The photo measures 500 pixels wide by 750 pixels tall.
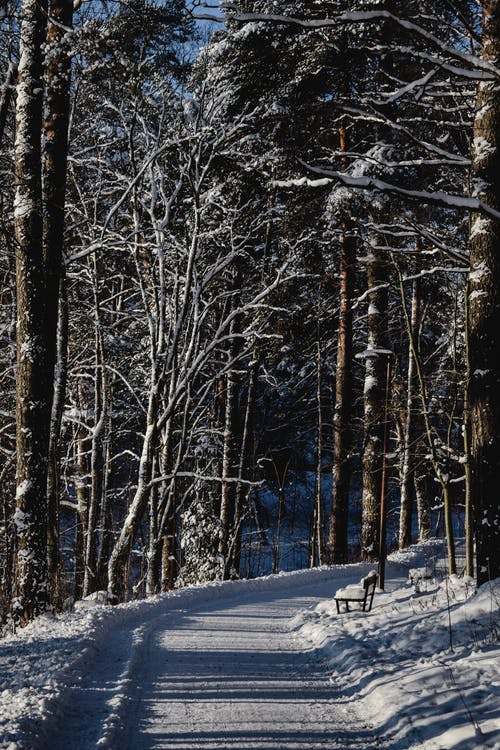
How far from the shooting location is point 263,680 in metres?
6.44

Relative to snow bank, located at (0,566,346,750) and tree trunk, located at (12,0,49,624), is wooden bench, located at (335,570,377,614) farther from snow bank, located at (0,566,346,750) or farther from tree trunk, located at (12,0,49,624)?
tree trunk, located at (12,0,49,624)

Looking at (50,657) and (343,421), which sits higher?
(343,421)

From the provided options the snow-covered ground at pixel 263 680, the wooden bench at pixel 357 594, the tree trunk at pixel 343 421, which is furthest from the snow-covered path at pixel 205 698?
the tree trunk at pixel 343 421

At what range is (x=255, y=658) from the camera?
750 centimetres

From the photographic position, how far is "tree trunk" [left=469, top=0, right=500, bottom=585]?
23.6 feet

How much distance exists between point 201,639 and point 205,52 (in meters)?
11.7

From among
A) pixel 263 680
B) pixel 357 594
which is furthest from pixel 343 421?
pixel 263 680

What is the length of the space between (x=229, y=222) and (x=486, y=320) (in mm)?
10070

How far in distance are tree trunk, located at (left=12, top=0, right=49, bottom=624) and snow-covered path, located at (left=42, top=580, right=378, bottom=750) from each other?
4.77ft

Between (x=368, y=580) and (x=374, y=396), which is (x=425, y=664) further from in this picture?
(x=374, y=396)

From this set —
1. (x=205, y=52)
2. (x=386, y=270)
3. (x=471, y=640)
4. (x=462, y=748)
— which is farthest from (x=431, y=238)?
(x=386, y=270)

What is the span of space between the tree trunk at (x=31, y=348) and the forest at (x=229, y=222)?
27 mm

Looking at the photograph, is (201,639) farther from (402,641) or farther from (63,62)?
(63,62)

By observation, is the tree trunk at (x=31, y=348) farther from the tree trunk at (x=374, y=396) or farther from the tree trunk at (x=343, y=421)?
the tree trunk at (x=343, y=421)
